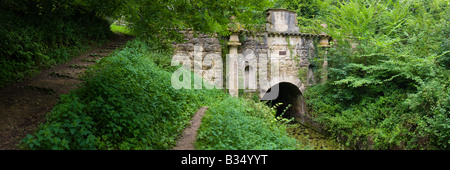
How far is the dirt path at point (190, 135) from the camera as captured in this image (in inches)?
181

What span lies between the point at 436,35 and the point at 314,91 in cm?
479

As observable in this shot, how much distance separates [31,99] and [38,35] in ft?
11.2

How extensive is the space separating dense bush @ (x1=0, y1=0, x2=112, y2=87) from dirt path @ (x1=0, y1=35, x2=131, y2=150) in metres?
0.34

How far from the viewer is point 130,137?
164 inches

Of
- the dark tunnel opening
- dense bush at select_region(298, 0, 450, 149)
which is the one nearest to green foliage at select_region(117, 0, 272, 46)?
dense bush at select_region(298, 0, 450, 149)

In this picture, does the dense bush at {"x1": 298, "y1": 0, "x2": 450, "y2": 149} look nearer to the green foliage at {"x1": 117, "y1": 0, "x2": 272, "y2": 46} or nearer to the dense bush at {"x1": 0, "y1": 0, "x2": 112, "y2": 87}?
the green foliage at {"x1": 117, "y1": 0, "x2": 272, "y2": 46}

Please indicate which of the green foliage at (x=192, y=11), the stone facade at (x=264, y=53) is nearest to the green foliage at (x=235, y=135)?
the green foliage at (x=192, y=11)

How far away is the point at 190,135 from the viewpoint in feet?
16.9

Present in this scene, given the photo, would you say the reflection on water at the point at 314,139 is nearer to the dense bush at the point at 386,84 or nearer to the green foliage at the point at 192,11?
the dense bush at the point at 386,84

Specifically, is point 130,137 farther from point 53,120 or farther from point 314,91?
point 314,91

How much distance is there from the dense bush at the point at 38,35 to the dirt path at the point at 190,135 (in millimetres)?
4047

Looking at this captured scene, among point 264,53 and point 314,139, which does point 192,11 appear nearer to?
point 264,53

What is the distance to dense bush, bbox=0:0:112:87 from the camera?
623 centimetres
